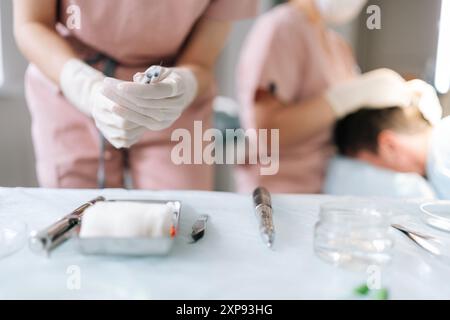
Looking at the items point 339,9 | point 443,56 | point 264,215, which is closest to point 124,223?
point 264,215

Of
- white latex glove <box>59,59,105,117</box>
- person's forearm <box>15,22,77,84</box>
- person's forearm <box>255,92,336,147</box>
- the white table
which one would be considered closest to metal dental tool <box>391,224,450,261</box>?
the white table

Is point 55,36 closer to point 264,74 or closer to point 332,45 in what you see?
point 264,74

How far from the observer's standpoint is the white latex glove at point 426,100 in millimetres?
830

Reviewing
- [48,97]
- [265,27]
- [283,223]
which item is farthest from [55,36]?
[283,223]

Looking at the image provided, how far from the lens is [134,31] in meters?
0.73

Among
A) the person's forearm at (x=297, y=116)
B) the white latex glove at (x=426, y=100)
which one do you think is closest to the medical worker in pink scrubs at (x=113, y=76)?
the person's forearm at (x=297, y=116)

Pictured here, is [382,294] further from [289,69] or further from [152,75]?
[289,69]

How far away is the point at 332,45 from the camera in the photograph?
0.81 meters

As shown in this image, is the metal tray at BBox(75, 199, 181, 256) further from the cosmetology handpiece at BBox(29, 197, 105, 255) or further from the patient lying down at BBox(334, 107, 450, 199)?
the patient lying down at BBox(334, 107, 450, 199)

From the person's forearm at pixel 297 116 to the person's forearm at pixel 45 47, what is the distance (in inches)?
14.2

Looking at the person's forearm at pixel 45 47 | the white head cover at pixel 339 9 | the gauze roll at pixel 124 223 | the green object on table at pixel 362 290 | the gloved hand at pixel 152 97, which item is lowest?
the green object on table at pixel 362 290

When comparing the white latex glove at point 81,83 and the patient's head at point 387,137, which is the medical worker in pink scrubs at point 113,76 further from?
the patient's head at point 387,137

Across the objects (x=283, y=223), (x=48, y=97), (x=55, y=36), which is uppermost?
(x=55, y=36)
